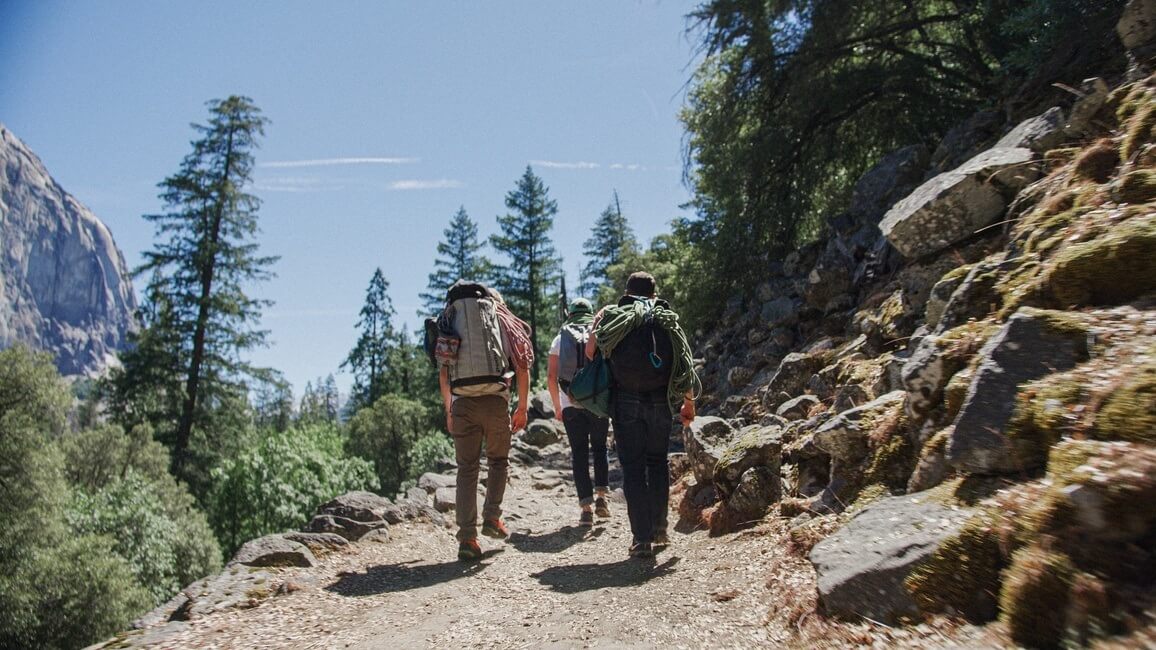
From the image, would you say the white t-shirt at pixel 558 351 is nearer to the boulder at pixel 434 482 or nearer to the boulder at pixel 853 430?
the boulder at pixel 853 430

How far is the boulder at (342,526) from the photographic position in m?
5.87

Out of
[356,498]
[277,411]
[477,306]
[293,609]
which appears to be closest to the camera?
[293,609]

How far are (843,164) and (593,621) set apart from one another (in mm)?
11785

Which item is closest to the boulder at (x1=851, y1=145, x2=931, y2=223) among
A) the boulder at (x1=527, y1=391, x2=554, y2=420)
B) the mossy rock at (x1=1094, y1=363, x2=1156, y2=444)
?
the mossy rock at (x1=1094, y1=363, x2=1156, y2=444)

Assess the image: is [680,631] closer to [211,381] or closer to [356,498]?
[356,498]

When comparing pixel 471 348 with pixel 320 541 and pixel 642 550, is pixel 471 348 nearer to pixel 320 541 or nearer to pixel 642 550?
pixel 642 550

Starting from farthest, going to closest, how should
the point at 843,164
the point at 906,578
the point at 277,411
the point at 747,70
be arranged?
the point at 277,411 < the point at 843,164 < the point at 747,70 < the point at 906,578

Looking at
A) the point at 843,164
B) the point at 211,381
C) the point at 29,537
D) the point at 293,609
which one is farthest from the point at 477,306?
the point at 211,381

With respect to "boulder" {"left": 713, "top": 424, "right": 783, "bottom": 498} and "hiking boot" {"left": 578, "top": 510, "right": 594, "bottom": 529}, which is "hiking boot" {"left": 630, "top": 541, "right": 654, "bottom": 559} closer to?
"boulder" {"left": 713, "top": 424, "right": 783, "bottom": 498}

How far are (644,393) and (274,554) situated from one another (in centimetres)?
321

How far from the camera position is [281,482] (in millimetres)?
18719

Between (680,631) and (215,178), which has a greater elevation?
(215,178)

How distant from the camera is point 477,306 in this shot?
5.09 m

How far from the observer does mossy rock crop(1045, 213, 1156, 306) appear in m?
2.62
